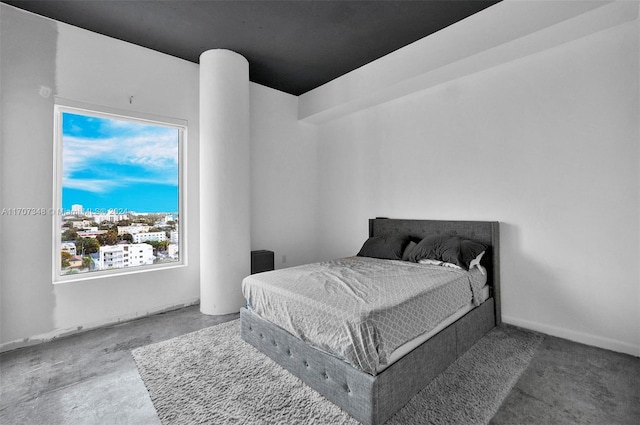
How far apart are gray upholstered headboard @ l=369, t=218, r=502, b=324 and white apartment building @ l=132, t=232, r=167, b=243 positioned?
121 inches

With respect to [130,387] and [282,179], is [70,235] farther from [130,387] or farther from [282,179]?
[282,179]

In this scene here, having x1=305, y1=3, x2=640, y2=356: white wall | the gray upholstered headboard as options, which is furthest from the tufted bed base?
x1=305, y1=3, x2=640, y2=356: white wall

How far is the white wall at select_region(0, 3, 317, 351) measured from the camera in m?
2.72

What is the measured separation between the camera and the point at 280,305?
Result: 7.26 feet

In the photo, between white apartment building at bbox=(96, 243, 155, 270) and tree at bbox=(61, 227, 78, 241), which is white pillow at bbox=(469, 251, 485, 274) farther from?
tree at bbox=(61, 227, 78, 241)

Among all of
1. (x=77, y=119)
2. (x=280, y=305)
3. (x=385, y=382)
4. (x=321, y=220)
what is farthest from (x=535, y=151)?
(x=77, y=119)

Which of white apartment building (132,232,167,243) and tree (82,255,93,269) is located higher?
white apartment building (132,232,167,243)

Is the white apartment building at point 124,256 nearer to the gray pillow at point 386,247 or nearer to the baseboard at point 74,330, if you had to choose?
the baseboard at point 74,330

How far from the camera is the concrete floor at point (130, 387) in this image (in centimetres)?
174

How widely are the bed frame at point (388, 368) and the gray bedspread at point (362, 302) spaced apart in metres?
0.07

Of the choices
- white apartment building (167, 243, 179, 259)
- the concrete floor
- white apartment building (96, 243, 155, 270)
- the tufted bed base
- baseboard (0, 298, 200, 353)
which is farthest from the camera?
white apartment building (167, 243, 179, 259)

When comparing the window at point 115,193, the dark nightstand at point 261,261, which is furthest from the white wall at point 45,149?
the dark nightstand at point 261,261

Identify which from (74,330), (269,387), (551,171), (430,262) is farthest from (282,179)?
(551,171)

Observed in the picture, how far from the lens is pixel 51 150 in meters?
2.92
